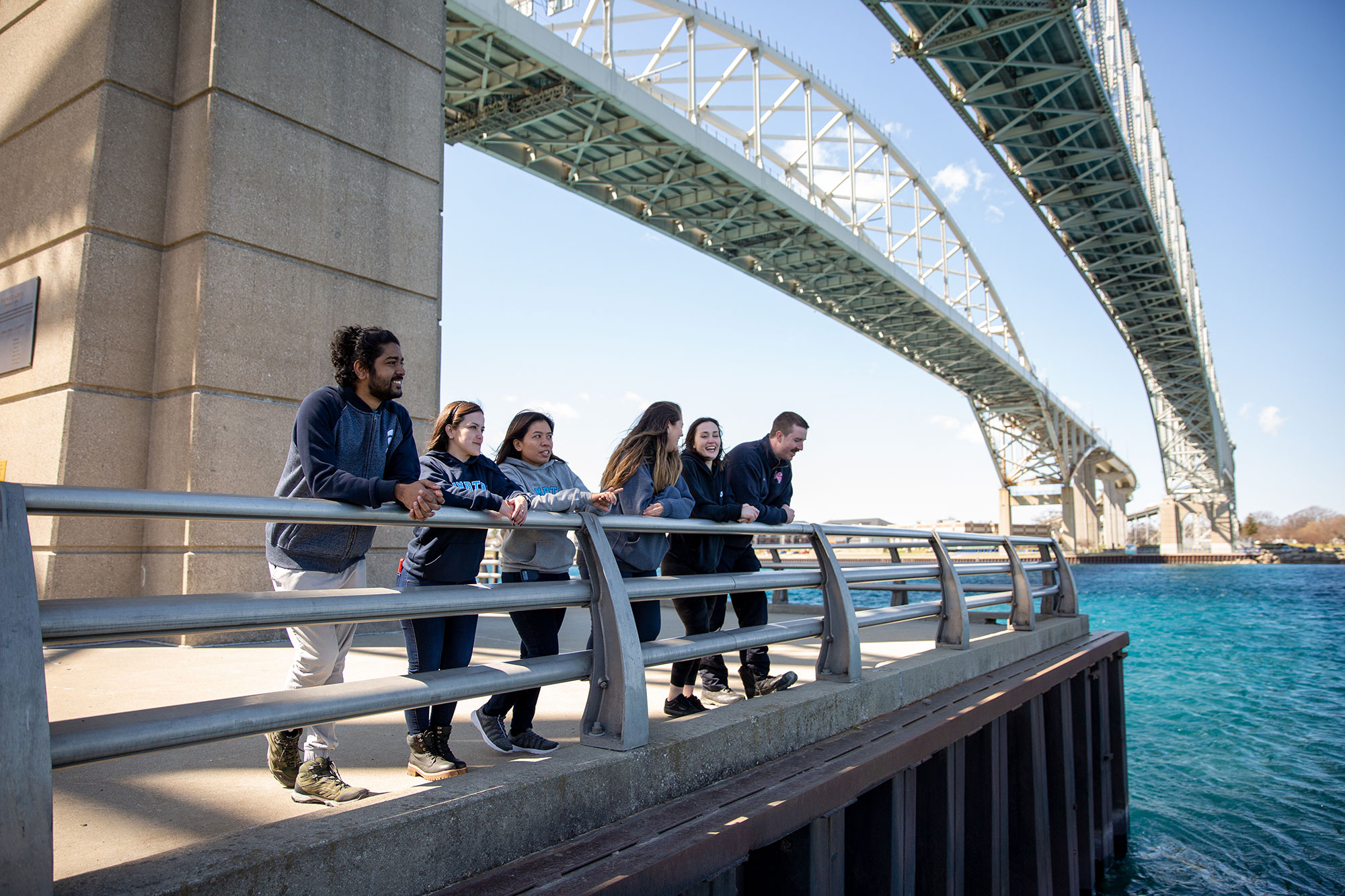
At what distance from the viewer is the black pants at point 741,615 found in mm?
3902

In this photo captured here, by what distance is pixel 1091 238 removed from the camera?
137 ft

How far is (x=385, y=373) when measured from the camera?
99.6 inches

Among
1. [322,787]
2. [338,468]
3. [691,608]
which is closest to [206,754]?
[322,787]

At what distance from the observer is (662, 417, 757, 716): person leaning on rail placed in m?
3.60

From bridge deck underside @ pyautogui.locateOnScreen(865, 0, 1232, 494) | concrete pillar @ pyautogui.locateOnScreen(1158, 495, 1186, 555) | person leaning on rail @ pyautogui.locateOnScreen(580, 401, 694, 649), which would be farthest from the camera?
concrete pillar @ pyautogui.locateOnScreen(1158, 495, 1186, 555)

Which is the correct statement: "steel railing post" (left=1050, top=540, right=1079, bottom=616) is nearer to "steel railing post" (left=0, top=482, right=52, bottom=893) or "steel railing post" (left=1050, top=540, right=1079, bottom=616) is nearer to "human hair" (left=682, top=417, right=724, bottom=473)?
"human hair" (left=682, top=417, right=724, bottom=473)

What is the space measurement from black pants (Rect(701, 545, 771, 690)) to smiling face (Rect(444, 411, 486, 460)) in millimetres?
1415

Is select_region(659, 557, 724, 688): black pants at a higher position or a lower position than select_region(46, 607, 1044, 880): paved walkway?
higher

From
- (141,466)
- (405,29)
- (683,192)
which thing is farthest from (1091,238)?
(141,466)

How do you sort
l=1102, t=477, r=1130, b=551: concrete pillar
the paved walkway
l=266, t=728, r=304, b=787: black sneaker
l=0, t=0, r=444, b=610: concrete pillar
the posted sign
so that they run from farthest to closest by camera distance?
l=1102, t=477, r=1130, b=551: concrete pillar < the posted sign < l=0, t=0, r=444, b=610: concrete pillar < l=266, t=728, r=304, b=787: black sneaker < the paved walkway

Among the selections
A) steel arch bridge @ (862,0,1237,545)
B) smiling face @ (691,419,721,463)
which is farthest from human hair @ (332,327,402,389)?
steel arch bridge @ (862,0,1237,545)

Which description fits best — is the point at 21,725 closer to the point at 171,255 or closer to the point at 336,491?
the point at 336,491

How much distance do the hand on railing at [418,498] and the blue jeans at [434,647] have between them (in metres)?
0.26

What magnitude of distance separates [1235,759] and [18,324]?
13.4m
